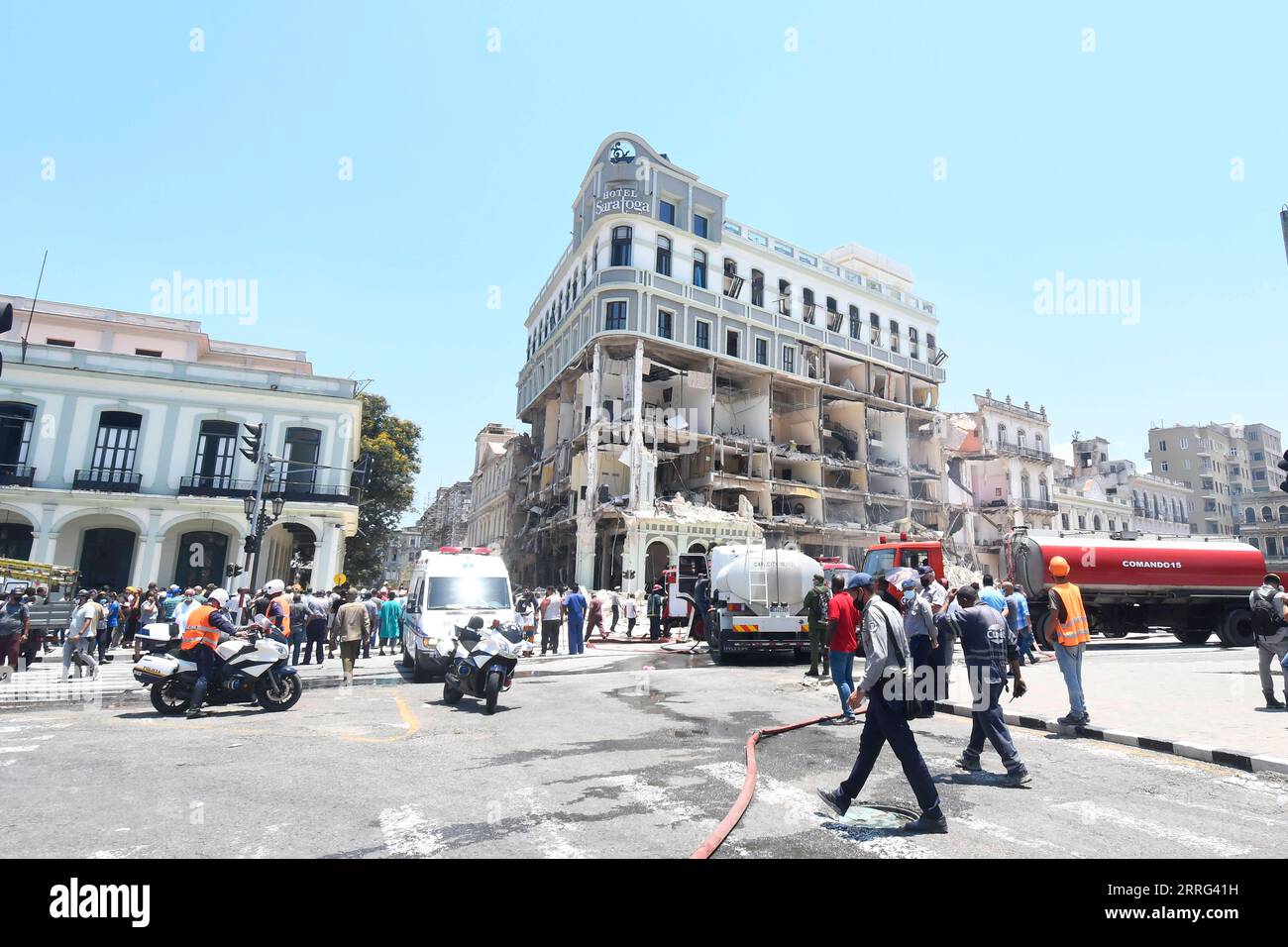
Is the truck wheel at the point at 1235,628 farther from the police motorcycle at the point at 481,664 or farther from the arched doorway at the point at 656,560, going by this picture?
the arched doorway at the point at 656,560

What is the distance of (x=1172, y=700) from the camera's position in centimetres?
1020

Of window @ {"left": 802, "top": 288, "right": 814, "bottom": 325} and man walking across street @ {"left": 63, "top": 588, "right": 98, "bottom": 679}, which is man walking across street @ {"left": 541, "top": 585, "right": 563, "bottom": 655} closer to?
man walking across street @ {"left": 63, "top": 588, "right": 98, "bottom": 679}

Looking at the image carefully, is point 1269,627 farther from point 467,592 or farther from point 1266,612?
point 467,592

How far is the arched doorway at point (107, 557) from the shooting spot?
28.6m

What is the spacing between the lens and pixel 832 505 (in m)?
47.6

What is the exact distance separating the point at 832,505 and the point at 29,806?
151 feet

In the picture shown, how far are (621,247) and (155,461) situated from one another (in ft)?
83.7

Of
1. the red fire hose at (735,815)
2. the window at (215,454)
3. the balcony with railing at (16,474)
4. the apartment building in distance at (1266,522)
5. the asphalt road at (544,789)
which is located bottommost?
the asphalt road at (544,789)

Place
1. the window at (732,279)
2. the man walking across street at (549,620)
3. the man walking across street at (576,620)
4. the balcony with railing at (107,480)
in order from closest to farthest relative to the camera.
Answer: the man walking across street at (576,620) < the man walking across street at (549,620) < the balcony with railing at (107,480) < the window at (732,279)

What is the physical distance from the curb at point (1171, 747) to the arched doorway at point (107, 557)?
33063mm

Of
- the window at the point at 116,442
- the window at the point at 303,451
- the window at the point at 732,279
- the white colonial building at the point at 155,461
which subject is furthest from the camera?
the window at the point at 732,279

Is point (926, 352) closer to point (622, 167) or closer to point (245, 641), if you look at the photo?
point (622, 167)

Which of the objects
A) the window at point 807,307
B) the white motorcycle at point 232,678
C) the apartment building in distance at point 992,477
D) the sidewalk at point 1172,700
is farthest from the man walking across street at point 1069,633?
the apartment building in distance at point 992,477

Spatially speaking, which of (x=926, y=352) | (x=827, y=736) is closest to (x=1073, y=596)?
(x=827, y=736)
